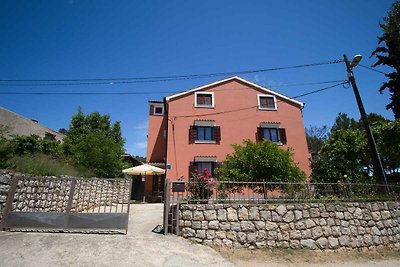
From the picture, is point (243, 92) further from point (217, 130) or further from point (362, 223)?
point (362, 223)

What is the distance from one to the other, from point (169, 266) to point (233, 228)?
2586mm

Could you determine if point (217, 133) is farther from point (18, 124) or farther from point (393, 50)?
point (18, 124)

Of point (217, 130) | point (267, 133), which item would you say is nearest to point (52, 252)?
point (217, 130)

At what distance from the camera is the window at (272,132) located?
1864 centimetres

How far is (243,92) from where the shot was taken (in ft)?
65.3

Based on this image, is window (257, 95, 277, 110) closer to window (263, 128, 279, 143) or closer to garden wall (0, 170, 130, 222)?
window (263, 128, 279, 143)

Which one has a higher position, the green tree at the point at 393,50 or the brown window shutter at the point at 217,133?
the green tree at the point at 393,50

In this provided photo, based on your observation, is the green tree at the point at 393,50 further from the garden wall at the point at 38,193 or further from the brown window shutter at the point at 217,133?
the garden wall at the point at 38,193

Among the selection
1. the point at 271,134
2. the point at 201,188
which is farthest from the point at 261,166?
the point at 271,134

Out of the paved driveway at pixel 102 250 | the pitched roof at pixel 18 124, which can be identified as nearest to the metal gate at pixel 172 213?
the paved driveway at pixel 102 250

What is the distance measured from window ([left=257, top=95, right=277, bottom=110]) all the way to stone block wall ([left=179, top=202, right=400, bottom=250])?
41.5ft

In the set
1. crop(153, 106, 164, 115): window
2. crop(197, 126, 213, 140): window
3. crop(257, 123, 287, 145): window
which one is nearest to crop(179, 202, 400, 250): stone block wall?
crop(257, 123, 287, 145): window

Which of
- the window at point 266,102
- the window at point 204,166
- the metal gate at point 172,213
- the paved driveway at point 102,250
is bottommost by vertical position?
the paved driveway at point 102,250

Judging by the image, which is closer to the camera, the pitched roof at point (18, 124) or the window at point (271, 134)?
the window at point (271, 134)
